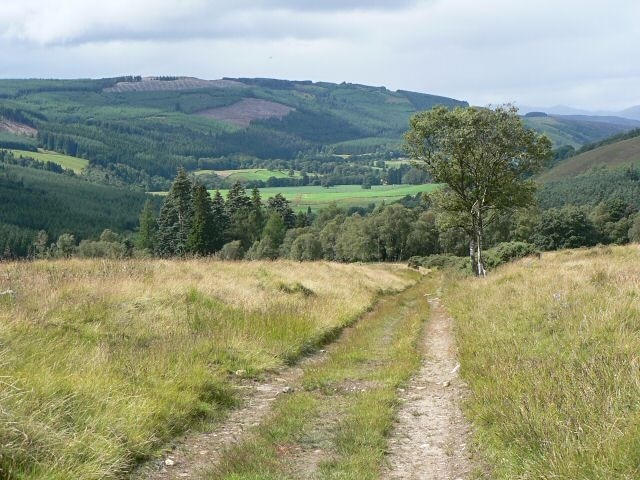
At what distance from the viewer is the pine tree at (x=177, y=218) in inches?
3260

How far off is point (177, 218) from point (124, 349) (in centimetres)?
7751

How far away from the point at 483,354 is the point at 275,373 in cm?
430

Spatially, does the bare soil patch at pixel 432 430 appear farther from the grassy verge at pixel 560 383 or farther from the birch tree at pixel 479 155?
the birch tree at pixel 479 155

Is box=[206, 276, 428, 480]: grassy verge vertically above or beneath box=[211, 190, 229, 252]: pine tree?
above

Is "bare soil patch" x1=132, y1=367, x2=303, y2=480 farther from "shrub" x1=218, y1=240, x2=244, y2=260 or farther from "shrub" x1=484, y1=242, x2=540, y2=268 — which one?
"shrub" x1=218, y1=240, x2=244, y2=260

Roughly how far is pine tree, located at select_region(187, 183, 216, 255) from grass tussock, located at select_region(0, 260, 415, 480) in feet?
191

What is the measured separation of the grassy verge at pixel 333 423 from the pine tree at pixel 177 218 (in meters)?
72.2

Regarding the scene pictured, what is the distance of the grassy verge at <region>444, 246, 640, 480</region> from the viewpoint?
206 inches

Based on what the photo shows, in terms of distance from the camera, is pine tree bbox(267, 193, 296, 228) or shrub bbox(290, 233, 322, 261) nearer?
shrub bbox(290, 233, 322, 261)

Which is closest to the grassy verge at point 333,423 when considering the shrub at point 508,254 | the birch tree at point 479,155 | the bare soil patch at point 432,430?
the bare soil patch at point 432,430

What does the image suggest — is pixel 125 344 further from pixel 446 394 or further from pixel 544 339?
pixel 544 339

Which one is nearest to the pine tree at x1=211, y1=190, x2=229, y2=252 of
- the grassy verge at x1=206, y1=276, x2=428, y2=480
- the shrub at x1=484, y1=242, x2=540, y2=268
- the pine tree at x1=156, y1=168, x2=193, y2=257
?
the pine tree at x1=156, y1=168, x2=193, y2=257

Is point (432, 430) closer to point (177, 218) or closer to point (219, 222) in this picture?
point (177, 218)

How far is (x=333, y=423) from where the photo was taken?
324 inches
